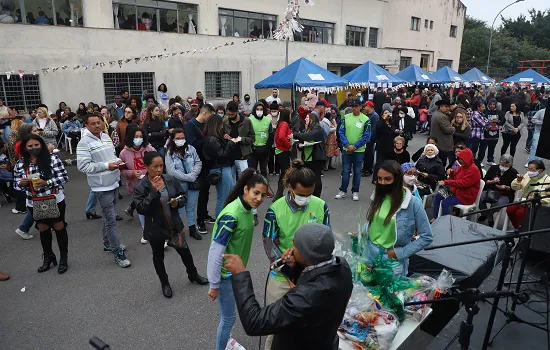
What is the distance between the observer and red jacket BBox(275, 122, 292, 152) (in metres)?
7.33

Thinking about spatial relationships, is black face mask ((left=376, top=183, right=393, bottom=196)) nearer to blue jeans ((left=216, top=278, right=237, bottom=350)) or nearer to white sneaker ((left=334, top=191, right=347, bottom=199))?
blue jeans ((left=216, top=278, right=237, bottom=350))

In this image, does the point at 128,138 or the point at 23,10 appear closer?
the point at 128,138

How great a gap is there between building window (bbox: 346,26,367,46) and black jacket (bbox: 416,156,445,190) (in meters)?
19.7

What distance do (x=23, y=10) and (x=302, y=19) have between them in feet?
43.5

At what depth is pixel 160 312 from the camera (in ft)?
13.4

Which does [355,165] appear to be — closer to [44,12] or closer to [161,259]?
[161,259]

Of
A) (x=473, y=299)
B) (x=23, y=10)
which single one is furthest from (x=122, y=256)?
(x=23, y=10)

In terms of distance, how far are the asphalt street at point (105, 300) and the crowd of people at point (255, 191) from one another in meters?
0.21

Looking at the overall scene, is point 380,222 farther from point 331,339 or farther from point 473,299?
point 331,339

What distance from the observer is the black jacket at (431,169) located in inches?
257

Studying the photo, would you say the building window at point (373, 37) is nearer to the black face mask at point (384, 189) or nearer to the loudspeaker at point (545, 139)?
the loudspeaker at point (545, 139)

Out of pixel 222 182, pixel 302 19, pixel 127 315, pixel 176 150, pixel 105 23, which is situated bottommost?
pixel 127 315

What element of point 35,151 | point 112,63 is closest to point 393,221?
point 35,151

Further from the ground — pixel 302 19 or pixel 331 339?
pixel 302 19
